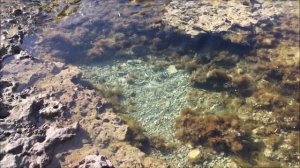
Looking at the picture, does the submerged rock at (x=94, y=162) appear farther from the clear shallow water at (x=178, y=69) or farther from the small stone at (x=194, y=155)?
the small stone at (x=194, y=155)

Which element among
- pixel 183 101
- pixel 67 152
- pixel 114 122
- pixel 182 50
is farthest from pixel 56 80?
pixel 182 50

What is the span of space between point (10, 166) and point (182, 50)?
8410mm

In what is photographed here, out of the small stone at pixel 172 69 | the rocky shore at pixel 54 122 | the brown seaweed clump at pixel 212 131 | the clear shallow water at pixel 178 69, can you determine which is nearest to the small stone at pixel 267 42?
the clear shallow water at pixel 178 69

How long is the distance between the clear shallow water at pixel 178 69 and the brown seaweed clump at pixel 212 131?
112 mm

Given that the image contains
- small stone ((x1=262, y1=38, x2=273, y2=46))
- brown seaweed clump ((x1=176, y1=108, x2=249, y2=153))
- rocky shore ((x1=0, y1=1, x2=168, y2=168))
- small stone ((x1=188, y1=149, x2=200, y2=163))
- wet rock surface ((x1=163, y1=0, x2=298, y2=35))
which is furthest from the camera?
wet rock surface ((x1=163, y1=0, x2=298, y2=35))

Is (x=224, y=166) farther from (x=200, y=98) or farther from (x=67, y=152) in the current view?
(x=67, y=152)

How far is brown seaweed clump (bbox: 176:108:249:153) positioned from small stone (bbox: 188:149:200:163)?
0.31m

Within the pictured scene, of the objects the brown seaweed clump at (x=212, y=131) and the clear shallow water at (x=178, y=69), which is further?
the clear shallow water at (x=178, y=69)

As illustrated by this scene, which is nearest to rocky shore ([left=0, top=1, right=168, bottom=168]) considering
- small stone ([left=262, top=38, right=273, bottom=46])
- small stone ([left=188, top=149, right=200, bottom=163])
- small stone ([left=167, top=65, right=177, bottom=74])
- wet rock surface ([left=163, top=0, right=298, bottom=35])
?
small stone ([left=188, top=149, right=200, bottom=163])

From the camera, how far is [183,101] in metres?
11.4

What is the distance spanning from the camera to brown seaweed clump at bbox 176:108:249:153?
32.0 ft

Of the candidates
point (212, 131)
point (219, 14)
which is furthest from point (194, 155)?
point (219, 14)

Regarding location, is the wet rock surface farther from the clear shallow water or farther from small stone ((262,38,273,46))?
small stone ((262,38,273,46))

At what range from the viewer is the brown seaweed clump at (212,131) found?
9.77 m
